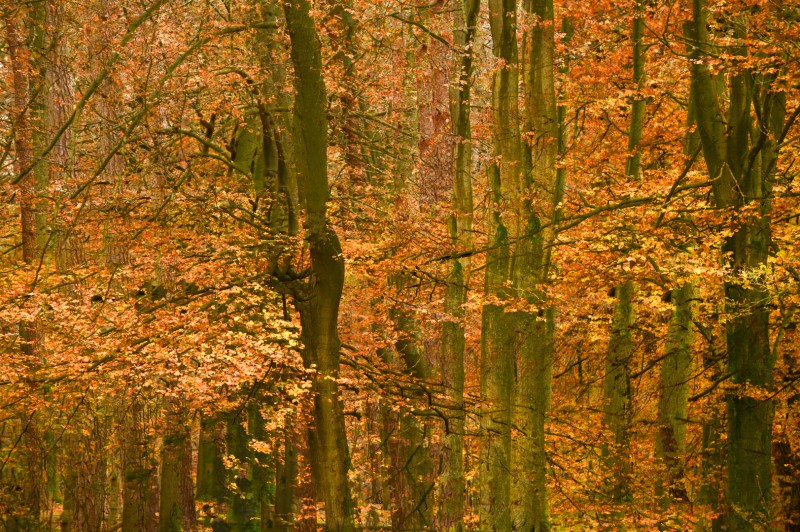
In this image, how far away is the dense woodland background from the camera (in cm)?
970

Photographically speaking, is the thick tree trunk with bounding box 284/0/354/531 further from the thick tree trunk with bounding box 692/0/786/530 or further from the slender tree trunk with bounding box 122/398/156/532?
the thick tree trunk with bounding box 692/0/786/530

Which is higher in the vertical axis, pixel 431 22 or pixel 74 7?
pixel 431 22

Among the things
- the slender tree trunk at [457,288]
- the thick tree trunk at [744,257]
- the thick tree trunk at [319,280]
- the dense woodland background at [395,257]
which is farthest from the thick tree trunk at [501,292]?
the thick tree trunk at [744,257]

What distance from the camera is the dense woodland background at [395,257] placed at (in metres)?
9.70

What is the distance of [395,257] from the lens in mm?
11914

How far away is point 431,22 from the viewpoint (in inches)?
484

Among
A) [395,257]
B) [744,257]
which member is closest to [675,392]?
[744,257]

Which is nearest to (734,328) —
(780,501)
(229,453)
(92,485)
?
(780,501)

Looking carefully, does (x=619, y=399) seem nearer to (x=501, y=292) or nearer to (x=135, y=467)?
(x=501, y=292)

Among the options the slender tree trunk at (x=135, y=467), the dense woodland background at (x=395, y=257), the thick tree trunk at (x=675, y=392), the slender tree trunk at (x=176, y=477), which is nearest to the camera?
the dense woodland background at (x=395, y=257)

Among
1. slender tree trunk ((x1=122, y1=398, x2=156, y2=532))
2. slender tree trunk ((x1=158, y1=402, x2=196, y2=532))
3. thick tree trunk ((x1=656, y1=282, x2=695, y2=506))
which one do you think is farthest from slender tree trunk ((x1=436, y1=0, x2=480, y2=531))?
slender tree trunk ((x1=122, y1=398, x2=156, y2=532))

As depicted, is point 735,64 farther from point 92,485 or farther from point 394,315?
point 92,485

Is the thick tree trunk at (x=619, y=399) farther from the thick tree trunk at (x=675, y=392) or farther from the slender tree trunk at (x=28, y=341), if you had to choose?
the slender tree trunk at (x=28, y=341)

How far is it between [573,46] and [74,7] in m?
8.10
